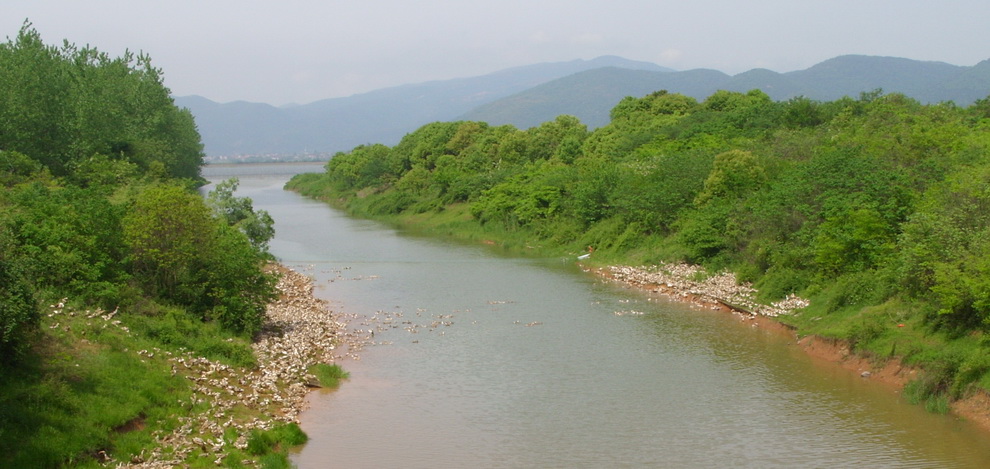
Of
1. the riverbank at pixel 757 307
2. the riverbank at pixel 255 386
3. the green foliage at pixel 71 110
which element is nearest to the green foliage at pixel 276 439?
the riverbank at pixel 255 386

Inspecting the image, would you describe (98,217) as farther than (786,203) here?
No

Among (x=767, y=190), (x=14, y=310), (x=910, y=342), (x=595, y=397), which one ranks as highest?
(x=767, y=190)

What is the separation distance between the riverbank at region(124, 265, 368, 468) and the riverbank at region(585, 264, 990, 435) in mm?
14304

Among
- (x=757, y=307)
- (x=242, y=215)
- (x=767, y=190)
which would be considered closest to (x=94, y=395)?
(x=757, y=307)

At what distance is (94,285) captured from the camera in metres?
23.1

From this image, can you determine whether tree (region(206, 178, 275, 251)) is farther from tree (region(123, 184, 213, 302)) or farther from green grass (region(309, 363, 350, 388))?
green grass (region(309, 363, 350, 388))

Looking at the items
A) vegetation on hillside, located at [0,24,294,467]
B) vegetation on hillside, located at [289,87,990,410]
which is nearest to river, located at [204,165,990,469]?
vegetation on hillside, located at [289,87,990,410]

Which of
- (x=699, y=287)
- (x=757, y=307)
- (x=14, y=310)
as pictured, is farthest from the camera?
(x=699, y=287)

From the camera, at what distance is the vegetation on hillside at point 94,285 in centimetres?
1630

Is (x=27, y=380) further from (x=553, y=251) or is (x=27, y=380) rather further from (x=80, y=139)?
(x=553, y=251)

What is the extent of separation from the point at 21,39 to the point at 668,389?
4618cm

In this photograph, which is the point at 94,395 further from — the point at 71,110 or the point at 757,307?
the point at 71,110

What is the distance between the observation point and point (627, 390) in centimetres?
2341

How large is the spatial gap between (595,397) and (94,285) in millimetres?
13832
